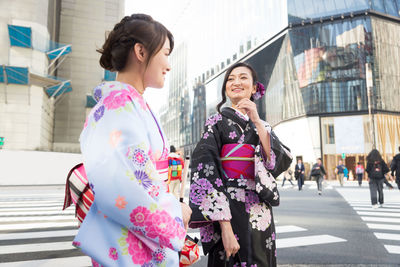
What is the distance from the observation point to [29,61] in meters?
20.3

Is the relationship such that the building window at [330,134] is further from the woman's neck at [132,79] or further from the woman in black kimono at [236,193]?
the woman's neck at [132,79]

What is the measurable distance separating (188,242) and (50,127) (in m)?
25.9

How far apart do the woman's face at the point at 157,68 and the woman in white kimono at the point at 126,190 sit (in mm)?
101

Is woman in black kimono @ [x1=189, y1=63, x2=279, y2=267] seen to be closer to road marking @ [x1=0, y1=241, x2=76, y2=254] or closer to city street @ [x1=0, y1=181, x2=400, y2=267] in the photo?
city street @ [x1=0, y1=181, x2=400, y2=267]

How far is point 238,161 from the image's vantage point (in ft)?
5.65

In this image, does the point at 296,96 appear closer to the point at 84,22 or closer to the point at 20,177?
the point at 84,22

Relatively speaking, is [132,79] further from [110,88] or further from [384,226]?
[384,226]

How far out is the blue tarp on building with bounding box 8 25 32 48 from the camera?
64.4ft

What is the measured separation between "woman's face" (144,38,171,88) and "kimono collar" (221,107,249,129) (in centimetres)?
81

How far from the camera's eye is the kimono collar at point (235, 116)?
1859mm

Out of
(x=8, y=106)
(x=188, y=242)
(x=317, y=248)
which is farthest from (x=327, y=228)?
(x=8, y=106)

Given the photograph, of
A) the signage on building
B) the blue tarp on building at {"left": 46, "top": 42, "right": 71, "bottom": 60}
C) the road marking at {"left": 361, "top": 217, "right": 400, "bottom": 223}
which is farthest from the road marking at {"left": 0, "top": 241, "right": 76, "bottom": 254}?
the signage on building

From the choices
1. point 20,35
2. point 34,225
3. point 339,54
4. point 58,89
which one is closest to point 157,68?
point 34,225

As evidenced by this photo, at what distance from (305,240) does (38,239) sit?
13.7 ft
